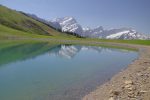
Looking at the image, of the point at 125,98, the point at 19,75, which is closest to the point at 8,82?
the point at 19,75

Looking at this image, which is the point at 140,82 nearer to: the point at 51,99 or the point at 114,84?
the point at 114,84

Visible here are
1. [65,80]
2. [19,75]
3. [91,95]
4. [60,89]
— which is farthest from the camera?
[19,75]

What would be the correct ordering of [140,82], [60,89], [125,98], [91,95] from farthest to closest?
[140,82], [60,89], [91,95], [125,98]

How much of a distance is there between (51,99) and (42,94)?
87.5 inches

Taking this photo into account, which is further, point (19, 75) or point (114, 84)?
point (19, 75)

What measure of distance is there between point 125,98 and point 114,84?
25.0ft

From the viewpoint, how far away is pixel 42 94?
26.6 meters

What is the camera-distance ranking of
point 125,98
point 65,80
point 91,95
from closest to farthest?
point 125,98, point 91,95, point 65,80

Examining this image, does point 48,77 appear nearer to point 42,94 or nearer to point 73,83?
point 73,83

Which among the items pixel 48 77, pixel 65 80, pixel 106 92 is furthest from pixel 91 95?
pixel 48 77

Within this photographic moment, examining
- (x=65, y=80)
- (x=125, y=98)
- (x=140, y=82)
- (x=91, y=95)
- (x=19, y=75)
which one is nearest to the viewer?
(x=125, y=98)

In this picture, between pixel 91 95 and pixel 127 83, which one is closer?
pixel 91 95

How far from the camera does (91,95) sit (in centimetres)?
2641

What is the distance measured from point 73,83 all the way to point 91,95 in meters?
6.92
